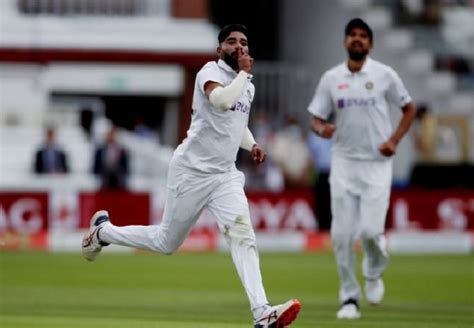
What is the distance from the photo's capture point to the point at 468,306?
14.3m

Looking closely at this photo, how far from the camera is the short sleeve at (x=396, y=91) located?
13422 mm

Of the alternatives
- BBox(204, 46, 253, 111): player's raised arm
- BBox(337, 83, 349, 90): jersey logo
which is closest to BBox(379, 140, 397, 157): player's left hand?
BBox(337, 83, 349, 90): jersey logo

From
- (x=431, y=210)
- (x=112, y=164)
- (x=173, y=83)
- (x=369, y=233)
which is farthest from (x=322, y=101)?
(x=173, y=83)

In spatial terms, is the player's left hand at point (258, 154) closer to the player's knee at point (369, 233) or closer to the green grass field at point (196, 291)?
the green grass field at point (196, 291)

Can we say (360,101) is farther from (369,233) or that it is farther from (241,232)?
(241,232)

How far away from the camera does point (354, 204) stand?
13422mm

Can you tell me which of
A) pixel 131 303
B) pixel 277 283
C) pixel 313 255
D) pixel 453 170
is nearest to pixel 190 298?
pixel 131 303

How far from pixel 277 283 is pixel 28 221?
7280 mm

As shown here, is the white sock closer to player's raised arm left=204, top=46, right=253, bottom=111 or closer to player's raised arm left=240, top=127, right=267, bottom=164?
player's raised arm left=240, top=127, right=267, bottom=164

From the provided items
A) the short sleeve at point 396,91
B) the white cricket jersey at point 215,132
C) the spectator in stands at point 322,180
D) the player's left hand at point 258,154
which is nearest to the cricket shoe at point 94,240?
the white cricket jersey at point 215,132

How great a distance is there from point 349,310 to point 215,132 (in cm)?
259

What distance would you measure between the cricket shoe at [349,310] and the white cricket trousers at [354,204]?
18cm

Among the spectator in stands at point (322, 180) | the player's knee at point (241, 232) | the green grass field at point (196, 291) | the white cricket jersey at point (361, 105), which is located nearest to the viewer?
the player's knee at point (241, 232)

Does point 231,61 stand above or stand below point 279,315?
above
